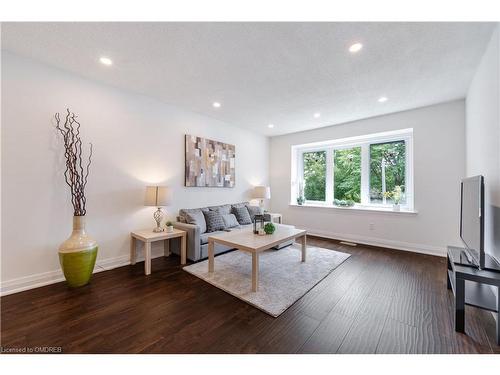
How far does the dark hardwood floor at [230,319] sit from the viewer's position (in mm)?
1549

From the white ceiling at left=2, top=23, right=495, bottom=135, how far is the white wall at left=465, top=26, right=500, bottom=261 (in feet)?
0.57

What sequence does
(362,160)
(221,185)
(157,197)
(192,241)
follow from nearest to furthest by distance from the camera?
(157,197)
(192,241)
(221,185)
(362,160)

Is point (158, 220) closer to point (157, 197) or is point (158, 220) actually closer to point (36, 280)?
point (157, 197)

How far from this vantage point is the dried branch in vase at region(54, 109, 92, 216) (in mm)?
2590

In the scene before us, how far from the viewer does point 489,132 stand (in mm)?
2152

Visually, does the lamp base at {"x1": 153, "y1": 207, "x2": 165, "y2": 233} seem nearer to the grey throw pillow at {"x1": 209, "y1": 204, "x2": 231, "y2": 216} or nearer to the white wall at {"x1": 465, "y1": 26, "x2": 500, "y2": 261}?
the grey throw pillow at {"x1": 209, "y1": 204, "x2": 231, "y2": 216}

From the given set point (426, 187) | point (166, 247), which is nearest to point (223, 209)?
point (166, 247)

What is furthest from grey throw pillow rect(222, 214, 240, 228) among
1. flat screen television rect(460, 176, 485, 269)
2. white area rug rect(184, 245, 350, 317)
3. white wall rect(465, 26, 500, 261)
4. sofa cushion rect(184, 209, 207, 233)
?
white wall rect(465, 26, 500, 261)

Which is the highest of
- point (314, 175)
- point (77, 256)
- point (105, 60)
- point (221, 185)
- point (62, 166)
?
point (105, 60)

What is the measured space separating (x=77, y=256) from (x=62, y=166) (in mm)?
1163

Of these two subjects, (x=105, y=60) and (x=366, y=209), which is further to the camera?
(x=366, y=209)

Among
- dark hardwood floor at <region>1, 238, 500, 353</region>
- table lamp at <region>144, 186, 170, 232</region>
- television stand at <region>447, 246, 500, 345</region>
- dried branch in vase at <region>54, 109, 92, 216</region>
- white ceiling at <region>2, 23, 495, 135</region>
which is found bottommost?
dark hardwood floor at <region>1, 238, 500, 353</region>
